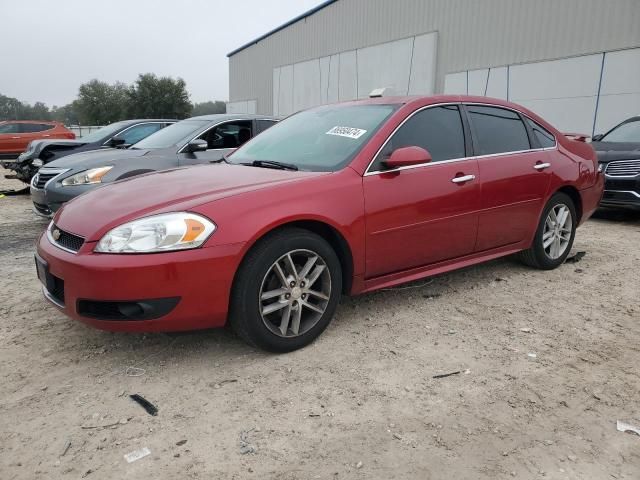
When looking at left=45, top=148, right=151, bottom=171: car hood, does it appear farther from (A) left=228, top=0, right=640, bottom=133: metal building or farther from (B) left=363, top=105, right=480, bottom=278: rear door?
(A) left=228, top=0, right=640, bottom=133: metal building

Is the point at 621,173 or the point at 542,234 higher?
the point at 621,173

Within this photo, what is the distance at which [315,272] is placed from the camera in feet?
9.87

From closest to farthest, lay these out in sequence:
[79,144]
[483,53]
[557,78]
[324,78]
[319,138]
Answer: [319,138], [79,144], [557,78], [483,53], [324,78]

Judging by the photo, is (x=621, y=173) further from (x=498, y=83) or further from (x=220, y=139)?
(x=498, y=83)

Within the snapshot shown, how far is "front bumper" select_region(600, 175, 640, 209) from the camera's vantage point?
6977 millimetres

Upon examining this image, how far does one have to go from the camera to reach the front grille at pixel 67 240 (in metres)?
2.76

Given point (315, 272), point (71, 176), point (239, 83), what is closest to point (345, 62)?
point (239, 83)

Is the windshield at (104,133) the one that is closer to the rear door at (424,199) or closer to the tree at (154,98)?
the rear door at (424,199)

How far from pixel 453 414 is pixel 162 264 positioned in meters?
1.60

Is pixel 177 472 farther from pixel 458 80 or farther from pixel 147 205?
pixel 458 80

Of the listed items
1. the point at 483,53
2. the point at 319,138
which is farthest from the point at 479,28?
the point at 319,138

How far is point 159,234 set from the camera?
8.57ft

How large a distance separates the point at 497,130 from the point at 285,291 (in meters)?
2.40

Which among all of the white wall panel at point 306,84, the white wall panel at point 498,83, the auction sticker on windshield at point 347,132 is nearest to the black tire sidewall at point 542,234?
the auction sticker on windshield at point 347,132
